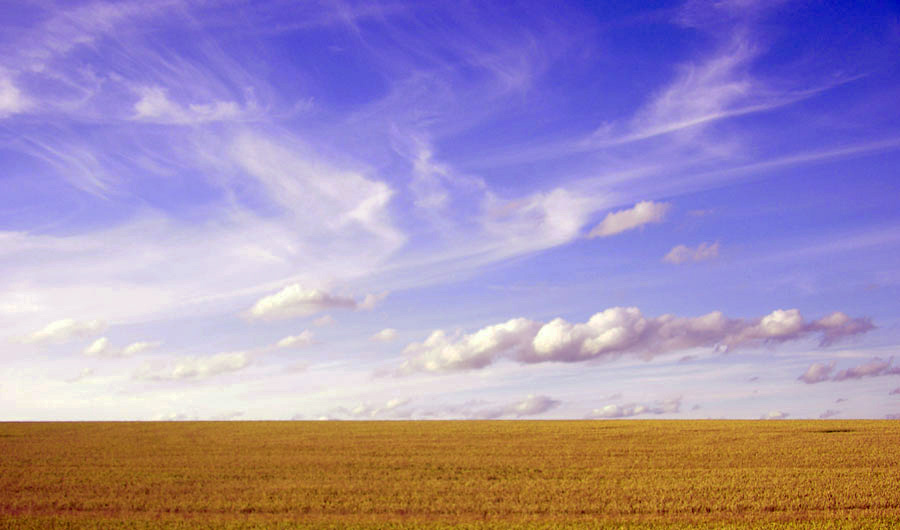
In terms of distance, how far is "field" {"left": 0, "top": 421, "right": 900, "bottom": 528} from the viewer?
67.0 feet

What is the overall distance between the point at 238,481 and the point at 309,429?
832 inches

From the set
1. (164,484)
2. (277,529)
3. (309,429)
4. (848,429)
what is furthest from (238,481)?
(848,429)

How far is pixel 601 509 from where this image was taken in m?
21.2

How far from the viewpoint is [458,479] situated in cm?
2614

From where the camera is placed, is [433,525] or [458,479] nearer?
[433,525]

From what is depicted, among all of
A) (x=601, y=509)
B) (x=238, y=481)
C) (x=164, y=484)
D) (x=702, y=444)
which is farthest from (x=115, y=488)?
(x=702, y=444)

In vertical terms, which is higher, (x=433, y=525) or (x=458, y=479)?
(x=458, y=479)

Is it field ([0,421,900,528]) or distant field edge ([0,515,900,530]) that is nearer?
distant field edge ([0,515,900,530])

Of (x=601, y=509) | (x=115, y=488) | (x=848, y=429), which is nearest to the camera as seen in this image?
(x=601, y=509)

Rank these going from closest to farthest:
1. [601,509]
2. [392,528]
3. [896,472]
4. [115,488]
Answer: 1. [392,528]
2. [601,509]
3. [115,488]
4. [896,472]

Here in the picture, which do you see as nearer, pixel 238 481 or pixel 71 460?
pixel 238 481

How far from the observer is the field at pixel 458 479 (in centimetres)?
2042

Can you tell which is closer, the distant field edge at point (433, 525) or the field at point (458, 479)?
the distant field edge at point (433, 525)

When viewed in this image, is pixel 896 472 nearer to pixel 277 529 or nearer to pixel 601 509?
pixel 601 509
